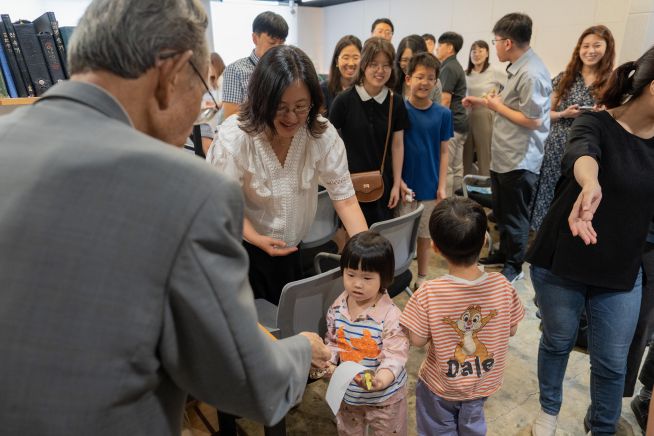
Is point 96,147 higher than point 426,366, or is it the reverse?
point 96,147

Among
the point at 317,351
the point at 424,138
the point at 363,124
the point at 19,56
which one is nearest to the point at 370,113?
the point at 363,124

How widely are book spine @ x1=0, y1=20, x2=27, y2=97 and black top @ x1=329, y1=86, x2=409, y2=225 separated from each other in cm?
154

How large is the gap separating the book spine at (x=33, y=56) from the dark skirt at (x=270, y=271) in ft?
3.68

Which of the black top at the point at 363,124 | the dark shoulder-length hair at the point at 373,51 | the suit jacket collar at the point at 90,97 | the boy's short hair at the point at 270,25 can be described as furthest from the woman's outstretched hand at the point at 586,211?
the boy's short hair at the point at 270,25

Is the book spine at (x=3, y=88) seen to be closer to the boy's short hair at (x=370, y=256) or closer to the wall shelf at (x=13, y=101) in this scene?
the wall shelf at (x=13, y=101)

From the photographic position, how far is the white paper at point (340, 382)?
4.33 feet

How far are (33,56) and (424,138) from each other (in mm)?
2091

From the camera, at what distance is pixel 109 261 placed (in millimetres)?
532

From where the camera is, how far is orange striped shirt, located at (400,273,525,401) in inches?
54.6

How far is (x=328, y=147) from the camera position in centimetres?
171

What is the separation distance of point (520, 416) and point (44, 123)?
2.16 metres

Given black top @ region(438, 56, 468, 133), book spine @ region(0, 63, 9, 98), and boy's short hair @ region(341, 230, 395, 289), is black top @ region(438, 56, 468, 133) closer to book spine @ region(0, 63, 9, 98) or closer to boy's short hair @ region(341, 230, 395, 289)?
boy's short hair @ region(341, 230, 395, 289)

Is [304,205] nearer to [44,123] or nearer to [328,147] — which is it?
[328,147]

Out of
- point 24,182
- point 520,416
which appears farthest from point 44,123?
point 520,416
